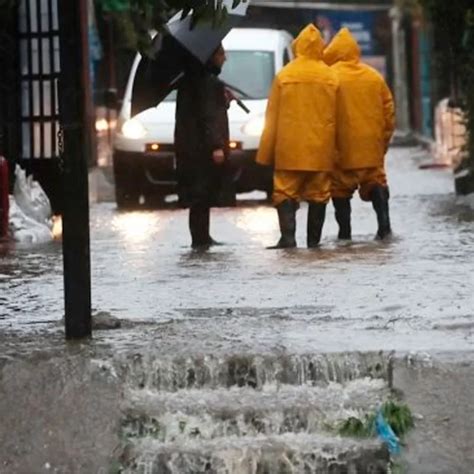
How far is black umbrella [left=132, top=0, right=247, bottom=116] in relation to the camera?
11641 millimetres

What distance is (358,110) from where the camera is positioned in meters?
12.2

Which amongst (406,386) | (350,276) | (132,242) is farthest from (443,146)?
(406,386)

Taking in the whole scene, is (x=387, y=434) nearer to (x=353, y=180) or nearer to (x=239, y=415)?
(x=239, y=415)

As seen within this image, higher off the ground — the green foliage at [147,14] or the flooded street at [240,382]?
the green foliage at [147,14]

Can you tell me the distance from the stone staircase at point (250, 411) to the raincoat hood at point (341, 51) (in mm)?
5421

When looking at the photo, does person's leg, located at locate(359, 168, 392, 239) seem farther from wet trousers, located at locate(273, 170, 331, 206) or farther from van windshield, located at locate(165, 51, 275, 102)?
van windshield, located at locate(165, 51, 275, 102)

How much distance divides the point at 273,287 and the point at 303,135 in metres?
2.37

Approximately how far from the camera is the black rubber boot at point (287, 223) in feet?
39.2

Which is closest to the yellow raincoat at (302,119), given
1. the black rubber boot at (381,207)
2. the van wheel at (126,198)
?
the black rubber boot at (381,207)

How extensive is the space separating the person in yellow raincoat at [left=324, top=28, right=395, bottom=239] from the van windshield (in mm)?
6257

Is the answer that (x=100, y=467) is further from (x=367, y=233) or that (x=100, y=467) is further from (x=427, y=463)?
(x=367, y=233)

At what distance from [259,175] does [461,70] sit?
2569 millimetres

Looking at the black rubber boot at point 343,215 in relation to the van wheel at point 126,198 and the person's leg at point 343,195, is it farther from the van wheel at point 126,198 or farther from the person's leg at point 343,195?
the van wheel at point 126,198

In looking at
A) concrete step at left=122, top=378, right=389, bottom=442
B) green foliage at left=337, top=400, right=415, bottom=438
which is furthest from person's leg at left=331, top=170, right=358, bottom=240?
green foliage at left=337, top=400, right=415, bottom=438
